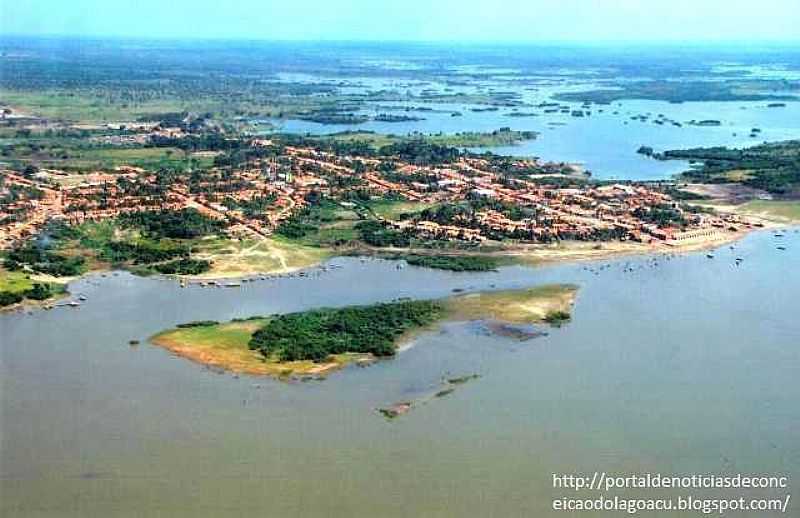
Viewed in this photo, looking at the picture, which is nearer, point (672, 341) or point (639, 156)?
point (672, 341)

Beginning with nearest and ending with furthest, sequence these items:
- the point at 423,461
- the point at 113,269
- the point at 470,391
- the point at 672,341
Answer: the point at 423,461 < the point at 470,391 < the point at 672,341 < the point at 113,269

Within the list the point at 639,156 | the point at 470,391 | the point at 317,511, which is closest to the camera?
the point at 317,511

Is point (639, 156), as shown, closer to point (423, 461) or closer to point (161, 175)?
point (161, 175)

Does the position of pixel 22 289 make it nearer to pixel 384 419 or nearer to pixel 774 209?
pixel 384 419

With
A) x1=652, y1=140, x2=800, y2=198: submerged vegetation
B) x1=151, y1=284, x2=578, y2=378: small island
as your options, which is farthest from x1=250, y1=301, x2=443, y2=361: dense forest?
x1=652, y1=140, x2=800, y2=198: submerged vegetation

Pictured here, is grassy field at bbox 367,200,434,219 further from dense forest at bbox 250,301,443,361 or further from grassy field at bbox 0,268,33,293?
grassy field at bbox 0,268,33,293

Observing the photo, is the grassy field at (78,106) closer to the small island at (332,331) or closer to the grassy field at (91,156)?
the grassy field at (91,156)

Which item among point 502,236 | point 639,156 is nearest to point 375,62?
point 639,156
